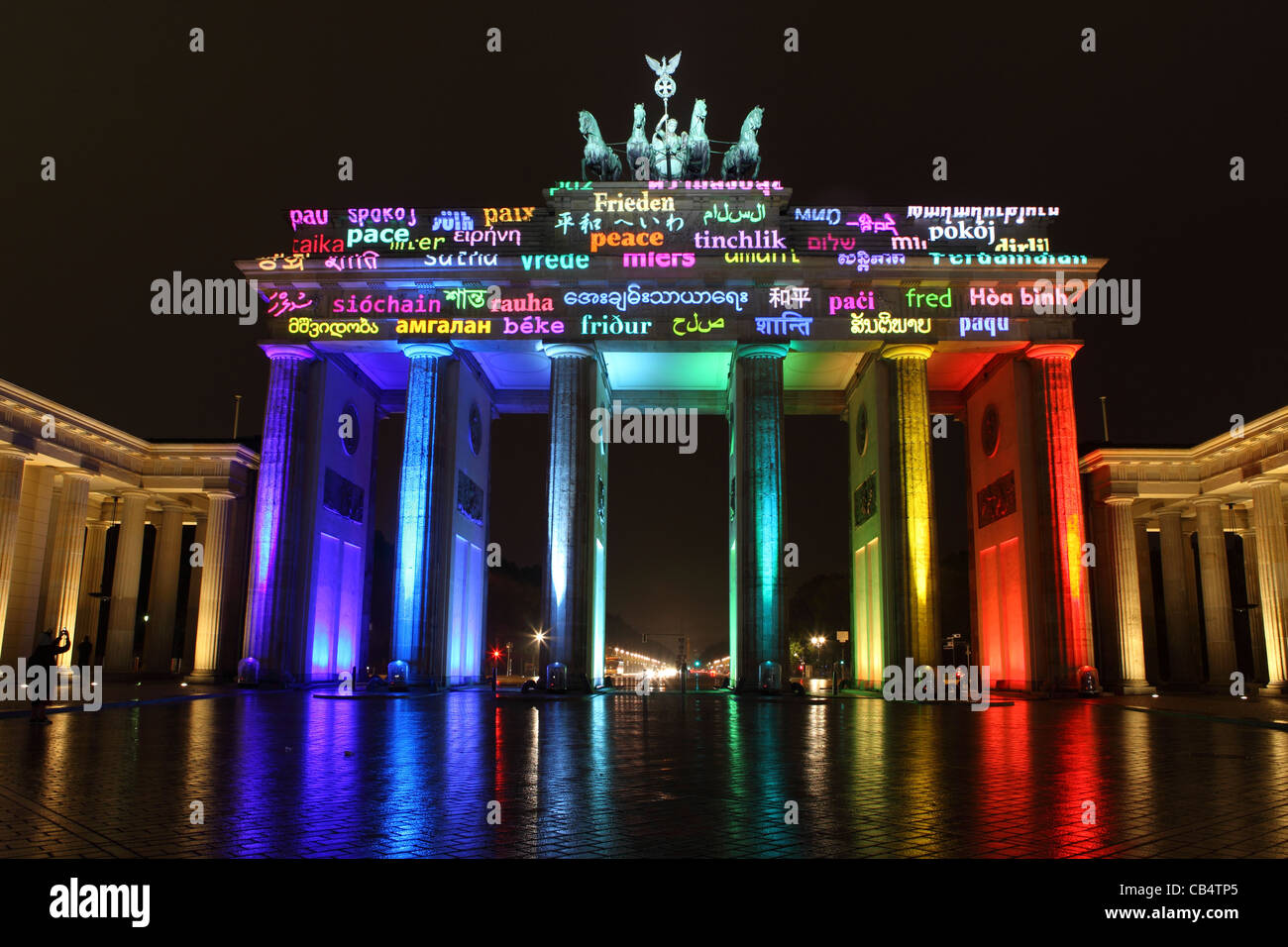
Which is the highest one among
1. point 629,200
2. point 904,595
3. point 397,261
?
point 629,200

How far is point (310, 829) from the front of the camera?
668 cm

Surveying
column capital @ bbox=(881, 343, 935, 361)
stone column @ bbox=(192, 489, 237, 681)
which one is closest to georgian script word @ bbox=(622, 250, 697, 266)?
column capital @ bbox=(881, 343, 935, 361)

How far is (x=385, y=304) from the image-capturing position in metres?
36.9

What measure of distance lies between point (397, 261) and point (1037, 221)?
87.9 feet

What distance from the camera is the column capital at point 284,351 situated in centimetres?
3719

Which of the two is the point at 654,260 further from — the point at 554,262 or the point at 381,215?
the point at 381,215

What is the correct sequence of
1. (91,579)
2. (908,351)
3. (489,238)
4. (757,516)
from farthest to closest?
1. (91,579)
2. (489,238)
3. (908,351)
4. (757,516)

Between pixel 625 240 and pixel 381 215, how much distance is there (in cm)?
1063

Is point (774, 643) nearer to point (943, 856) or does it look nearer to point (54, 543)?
point (943, 856)

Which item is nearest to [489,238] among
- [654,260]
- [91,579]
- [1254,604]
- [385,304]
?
[385,304]

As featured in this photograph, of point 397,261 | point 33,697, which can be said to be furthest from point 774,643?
point 33,697

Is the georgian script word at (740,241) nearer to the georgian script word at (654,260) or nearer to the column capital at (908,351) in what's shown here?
the georgian script word at (654,260)
